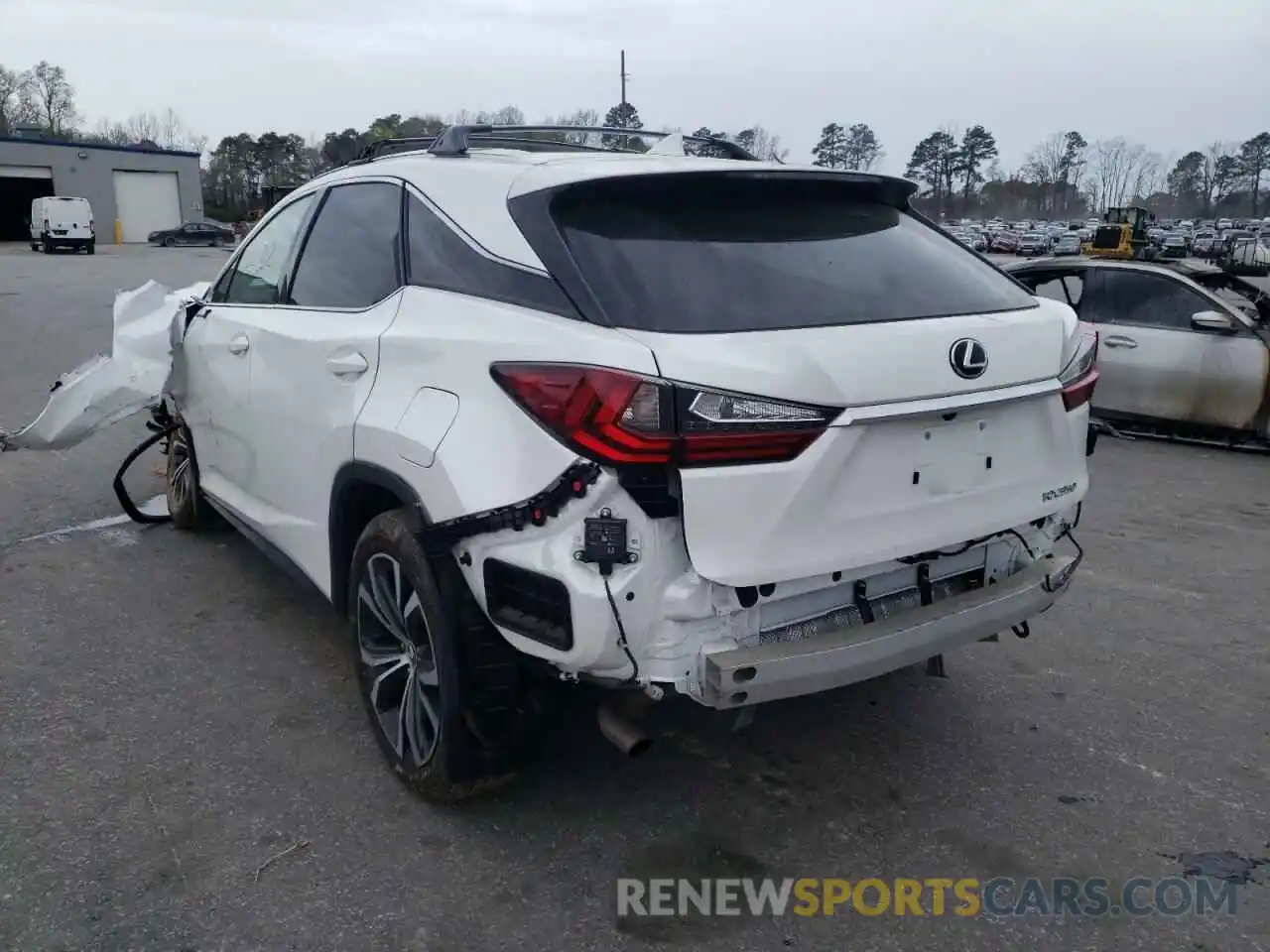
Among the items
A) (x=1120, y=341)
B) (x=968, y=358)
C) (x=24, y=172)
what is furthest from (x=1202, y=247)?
(x=24, y=172)

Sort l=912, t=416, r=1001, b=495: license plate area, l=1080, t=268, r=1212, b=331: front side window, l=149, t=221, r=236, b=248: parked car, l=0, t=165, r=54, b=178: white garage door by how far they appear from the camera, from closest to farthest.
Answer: l=912, t=416, r=1001, b=495: license plate area
l=1080, t=268, r=1212, b=331: front side window
l=149, t=221, r=236, b=248: parked car
l=0, t=165, r=54, b=178: white garage door

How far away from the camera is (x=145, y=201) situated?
194ft

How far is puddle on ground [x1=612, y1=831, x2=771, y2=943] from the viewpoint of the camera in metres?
2.74

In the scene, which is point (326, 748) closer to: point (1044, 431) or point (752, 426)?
point (752, 426)

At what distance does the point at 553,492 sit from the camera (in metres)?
2.58

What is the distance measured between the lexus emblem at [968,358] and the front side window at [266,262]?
265cm

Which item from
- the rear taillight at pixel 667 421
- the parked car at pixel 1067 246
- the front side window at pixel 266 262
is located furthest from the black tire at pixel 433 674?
the parked car at pixel 1067 246

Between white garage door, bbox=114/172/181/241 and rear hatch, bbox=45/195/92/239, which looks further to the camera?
white garage door, bbox=114/172/181/241

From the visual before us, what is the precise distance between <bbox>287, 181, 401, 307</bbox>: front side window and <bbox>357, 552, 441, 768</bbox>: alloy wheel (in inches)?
36.4

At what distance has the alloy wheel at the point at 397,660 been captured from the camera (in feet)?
10.3

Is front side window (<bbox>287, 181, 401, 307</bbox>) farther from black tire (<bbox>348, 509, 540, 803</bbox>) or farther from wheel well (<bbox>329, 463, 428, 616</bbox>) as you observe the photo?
black tire (<bbox>348, 509, 540, 803</bbox>)

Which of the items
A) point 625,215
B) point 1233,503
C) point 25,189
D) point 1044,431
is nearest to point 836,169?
point 625,215

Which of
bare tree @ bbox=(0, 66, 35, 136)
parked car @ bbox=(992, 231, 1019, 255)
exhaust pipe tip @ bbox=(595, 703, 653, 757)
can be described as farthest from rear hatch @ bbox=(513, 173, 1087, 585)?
bare tree @ bbox=(0, 66, 35, 136)

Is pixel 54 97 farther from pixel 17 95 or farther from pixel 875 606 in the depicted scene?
pixel 875 606
